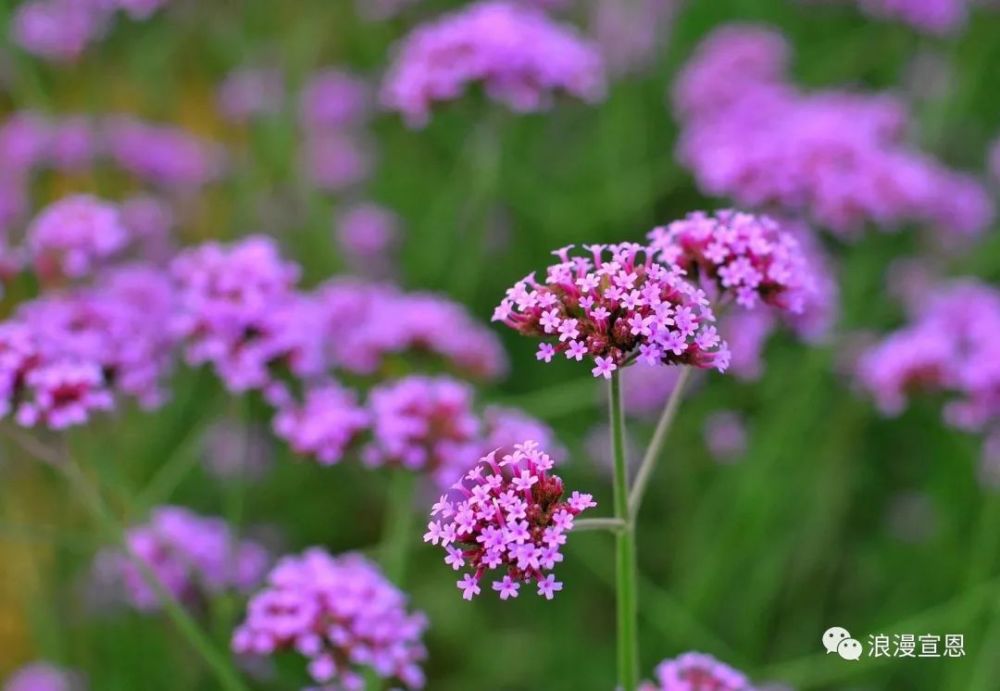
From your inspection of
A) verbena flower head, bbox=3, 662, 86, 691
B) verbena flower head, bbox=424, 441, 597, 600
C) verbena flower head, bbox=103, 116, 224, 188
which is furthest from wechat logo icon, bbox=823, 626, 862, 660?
verbena flower head, bbox=103, 116, 224, 188

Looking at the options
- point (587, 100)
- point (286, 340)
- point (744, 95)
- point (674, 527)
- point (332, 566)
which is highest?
point (744, 95)

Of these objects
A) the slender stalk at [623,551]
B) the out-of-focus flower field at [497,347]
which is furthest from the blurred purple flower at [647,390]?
the slender stalk at [623,551]

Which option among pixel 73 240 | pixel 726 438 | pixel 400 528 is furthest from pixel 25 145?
pixel 726 438

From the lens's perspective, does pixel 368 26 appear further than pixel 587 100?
Yes

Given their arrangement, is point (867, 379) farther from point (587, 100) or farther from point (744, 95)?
point (744, 95)

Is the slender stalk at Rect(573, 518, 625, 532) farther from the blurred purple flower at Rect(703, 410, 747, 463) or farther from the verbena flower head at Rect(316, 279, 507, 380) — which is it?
the blurred purple flower at Rect(703, 410, 747, 463)

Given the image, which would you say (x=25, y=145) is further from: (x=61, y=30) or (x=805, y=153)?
(x=805, y=153)

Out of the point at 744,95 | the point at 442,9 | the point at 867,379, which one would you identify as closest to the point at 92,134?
the point at 442,9

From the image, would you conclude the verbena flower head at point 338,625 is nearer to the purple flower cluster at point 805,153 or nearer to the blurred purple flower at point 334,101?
the purple flower cluster at point 805,153
